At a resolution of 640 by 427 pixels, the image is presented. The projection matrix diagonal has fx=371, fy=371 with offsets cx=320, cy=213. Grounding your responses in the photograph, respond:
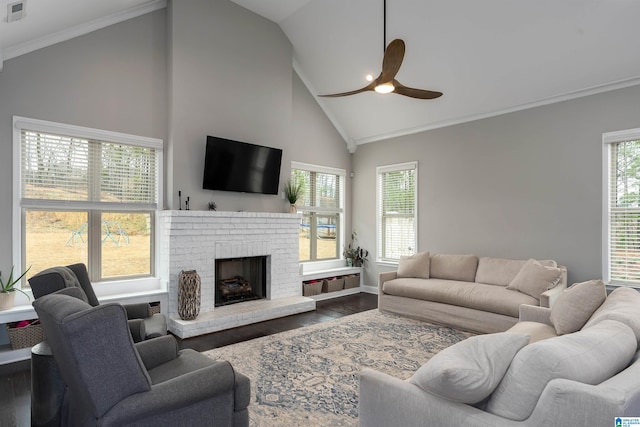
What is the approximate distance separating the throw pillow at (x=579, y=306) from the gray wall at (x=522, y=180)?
2264 millimetres

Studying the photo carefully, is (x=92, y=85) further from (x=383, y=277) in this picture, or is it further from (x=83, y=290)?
(x=383, y=277)

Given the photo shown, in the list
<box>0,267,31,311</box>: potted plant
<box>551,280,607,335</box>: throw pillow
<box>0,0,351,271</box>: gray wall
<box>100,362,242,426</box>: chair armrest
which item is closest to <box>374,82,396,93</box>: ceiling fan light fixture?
<box>551,280,607,335</box>: throw pillow

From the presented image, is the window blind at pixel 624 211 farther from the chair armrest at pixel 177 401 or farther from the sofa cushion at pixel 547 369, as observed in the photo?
the chair armrest at pixel 177 401

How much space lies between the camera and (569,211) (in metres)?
4.84

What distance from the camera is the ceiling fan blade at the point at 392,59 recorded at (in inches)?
121

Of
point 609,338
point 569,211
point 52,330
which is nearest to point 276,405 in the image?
point 52,330

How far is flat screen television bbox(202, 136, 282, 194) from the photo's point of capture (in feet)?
16.7

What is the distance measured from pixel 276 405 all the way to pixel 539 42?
4.85 metres

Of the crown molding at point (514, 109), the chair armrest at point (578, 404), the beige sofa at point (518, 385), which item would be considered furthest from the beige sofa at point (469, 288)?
the chair armrest at point (578, 404)

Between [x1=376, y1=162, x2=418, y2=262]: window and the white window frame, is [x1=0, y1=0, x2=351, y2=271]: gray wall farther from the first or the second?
[x1=376, y1=162, x2=418, y2=262]: window

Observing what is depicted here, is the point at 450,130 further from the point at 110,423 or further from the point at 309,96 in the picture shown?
the point at 110,423

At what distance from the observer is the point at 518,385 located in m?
1.43

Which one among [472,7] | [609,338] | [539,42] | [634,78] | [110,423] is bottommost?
[110,423]

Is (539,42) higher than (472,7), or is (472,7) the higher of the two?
(472,7)
